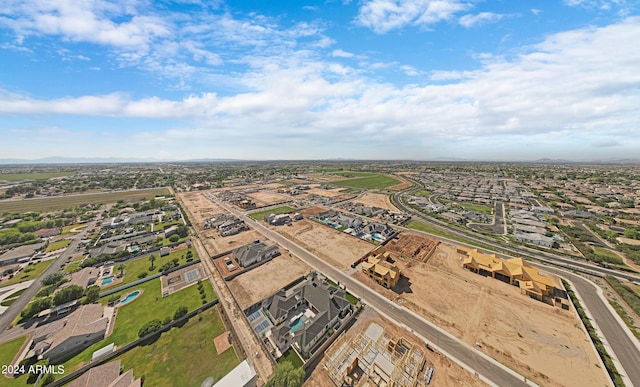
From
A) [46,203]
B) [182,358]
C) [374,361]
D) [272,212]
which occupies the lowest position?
[182,358]

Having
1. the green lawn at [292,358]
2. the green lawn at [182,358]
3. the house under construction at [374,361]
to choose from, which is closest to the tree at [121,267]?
the green lawn at [182,358]

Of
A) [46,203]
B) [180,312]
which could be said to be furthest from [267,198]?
[46,203]

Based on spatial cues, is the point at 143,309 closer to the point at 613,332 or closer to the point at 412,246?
the point at 412,246

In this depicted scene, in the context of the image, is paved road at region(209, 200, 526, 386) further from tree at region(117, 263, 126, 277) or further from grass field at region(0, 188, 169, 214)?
grass field at region(0, 188, 169, 214)

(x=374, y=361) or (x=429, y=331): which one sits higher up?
(x=374, y=361)

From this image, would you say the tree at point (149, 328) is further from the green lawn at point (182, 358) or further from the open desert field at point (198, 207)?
the open desert field at point (198, 207)

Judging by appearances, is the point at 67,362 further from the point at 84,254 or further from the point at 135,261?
the point at 84,254

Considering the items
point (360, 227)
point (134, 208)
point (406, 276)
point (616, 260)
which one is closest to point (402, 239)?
point (360, 227)

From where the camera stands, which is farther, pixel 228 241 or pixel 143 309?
pixel 228 241
